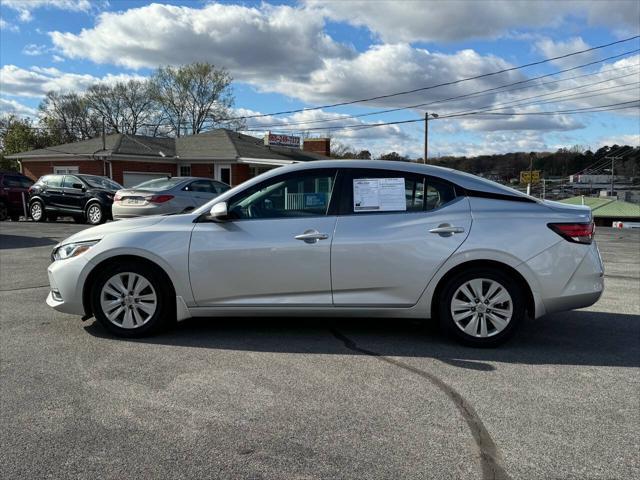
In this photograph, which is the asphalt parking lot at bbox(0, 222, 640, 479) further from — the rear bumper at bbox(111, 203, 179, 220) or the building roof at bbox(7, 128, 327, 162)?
the building roof at bbox(7, 128, 327, 162)

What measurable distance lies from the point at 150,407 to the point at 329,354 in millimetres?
1593

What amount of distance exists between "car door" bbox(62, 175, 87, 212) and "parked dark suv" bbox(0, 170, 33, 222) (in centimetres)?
216

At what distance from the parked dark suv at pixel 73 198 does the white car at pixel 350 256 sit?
12.6 m

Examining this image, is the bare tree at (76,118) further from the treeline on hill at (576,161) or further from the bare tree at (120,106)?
the treeline on hill at (576,161)

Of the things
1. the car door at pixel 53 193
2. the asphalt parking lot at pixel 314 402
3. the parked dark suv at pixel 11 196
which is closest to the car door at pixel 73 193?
the car door at pixel 53 193

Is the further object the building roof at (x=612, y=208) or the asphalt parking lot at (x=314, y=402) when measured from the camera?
the building roof at (x=612, y=208)

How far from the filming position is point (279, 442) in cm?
300

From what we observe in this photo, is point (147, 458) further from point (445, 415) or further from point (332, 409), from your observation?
point (445, 415)

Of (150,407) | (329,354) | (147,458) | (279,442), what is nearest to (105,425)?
(150,407)

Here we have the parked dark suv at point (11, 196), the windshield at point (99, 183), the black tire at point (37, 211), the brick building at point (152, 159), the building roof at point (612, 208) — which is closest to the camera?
the windshield at point (99, 183)

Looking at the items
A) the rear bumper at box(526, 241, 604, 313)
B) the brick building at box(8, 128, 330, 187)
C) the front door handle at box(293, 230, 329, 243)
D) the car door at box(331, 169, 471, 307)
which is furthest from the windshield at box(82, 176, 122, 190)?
the rear bumper at box(526, 241, 604, 313)

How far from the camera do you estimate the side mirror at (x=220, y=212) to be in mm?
4613

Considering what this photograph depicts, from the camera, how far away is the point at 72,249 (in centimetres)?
487

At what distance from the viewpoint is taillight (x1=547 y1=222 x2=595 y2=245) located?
4535mm
